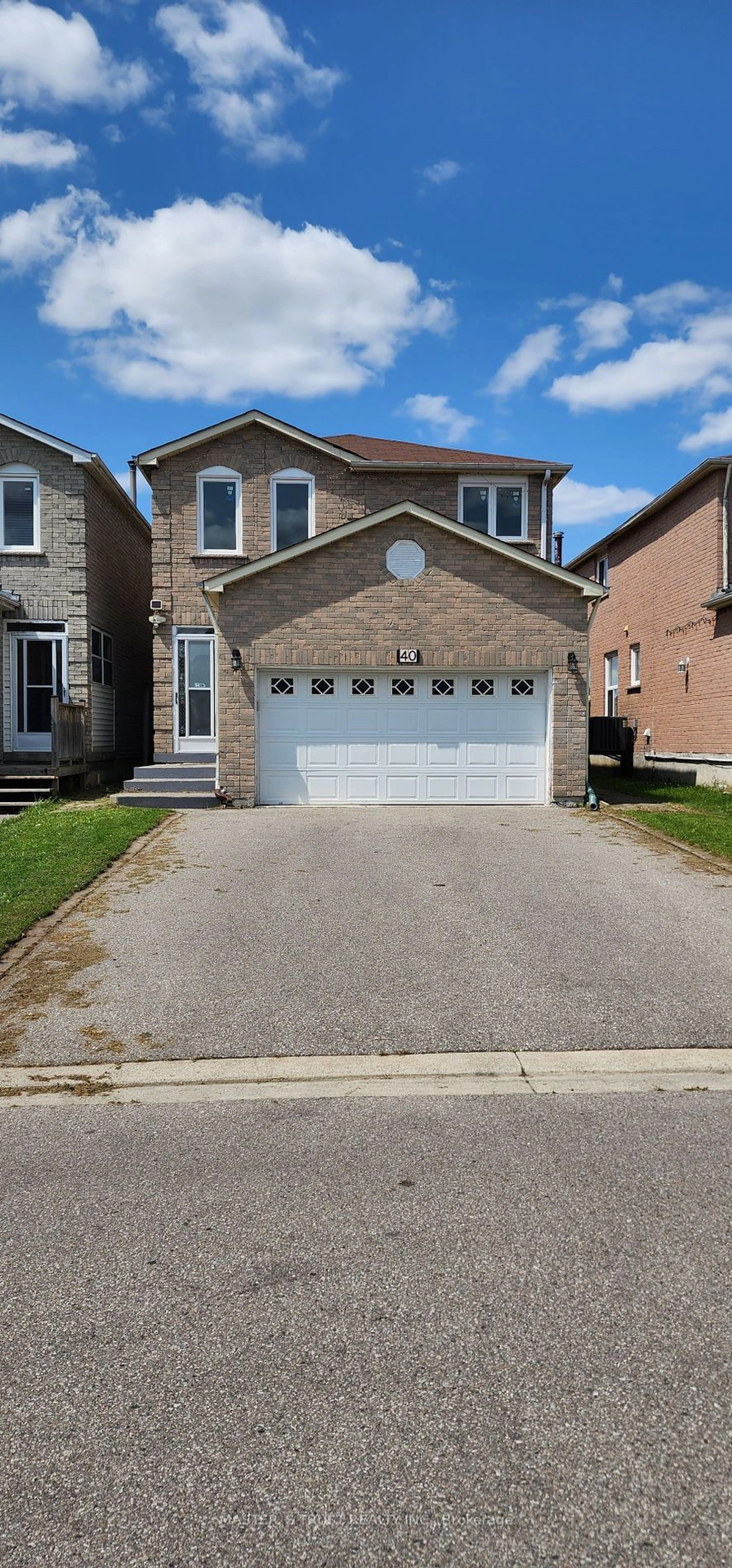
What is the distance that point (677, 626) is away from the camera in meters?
20.4

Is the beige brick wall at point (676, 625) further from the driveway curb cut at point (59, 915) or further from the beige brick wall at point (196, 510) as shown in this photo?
the driveway curb cut at point (59, 915)

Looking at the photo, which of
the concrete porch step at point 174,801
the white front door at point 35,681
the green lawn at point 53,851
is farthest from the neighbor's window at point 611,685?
the green lawn at point 53,851

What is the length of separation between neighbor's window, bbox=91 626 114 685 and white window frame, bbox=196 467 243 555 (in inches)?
114

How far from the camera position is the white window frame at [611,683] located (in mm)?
25047

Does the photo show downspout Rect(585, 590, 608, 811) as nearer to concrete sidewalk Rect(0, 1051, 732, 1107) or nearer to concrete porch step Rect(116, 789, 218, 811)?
concrete porch step Rect(116, 789, 218, 811)

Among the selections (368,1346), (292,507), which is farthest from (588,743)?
(368,1346)

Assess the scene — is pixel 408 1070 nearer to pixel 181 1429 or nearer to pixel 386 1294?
pixel 386 1294

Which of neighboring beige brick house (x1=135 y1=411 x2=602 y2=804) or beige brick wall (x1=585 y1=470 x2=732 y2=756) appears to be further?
beige brick wall (x1=585 y1=470 x2=732 y2=756)

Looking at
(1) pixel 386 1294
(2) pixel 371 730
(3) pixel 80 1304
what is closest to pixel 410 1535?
(1) pixel 386 1294

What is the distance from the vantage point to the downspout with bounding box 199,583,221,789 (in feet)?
48.7

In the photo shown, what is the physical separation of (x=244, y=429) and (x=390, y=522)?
5.09m

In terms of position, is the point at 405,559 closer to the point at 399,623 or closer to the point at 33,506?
the point at 399,623

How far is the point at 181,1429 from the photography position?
2.39m

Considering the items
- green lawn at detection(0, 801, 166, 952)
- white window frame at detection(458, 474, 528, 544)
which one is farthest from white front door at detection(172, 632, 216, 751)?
white window frame at detection(458, 474, 528, 544)
